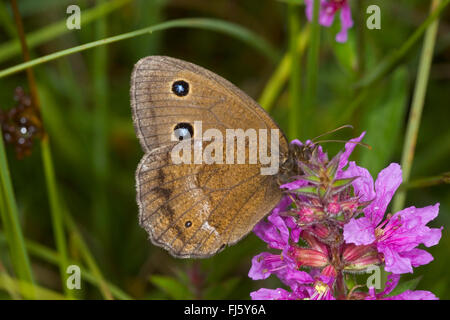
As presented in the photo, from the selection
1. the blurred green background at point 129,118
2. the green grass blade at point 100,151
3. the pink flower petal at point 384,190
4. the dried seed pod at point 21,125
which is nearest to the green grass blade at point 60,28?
the blurred green background at point 129,118

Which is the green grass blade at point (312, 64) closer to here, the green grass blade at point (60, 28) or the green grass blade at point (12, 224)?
the green grass blade at point (60, 28)

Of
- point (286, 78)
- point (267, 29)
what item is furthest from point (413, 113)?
point (267, 29)

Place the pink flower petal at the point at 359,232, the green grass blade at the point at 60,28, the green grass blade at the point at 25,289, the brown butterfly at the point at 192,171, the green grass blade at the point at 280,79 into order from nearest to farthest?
1. the pink flower petal at the point at 359,232
2. the brown butterfly at the point at 192,171
3. the green grass blade at the point at 25,289
4. the green grass blade at the point at 60,28
5. the green grass blade at the point at 280,79

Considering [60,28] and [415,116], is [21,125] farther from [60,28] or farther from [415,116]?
[415,116]

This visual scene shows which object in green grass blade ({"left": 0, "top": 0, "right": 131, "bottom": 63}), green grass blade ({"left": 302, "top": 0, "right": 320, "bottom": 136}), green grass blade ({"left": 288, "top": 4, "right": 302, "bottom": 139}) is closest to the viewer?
green grass blade ({"left": 302, "top": 0, "right": 320, "bottom": 136})

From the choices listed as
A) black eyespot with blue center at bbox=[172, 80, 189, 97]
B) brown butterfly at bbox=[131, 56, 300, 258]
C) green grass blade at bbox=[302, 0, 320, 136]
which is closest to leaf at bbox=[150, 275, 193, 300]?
brown butterfly at bbox=[131, 56, 300, 258]

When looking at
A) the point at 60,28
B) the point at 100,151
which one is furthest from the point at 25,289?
the point at 60,28

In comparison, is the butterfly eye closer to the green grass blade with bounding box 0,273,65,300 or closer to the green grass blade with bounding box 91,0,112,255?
the green grass blade with bounding box 0,273,65,300
